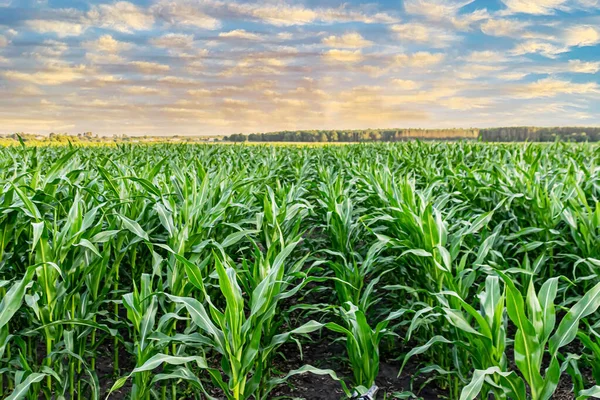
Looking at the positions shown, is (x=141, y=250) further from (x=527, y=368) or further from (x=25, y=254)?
(x=527, y=368)

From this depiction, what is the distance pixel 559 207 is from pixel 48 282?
12.5ft

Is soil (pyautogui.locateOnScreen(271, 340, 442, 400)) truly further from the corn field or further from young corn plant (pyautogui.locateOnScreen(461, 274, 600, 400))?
young corn plant (pyautogui.locateOnScreen(461, 274, 600, 400))

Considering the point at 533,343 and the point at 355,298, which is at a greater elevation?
the point at 533,343

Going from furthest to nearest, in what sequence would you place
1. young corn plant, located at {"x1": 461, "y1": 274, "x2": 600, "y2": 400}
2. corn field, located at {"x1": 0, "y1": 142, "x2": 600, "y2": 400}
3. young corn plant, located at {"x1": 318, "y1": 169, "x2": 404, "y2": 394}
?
young corn plant, located at {"x1": 318, "y1": 169, "x2": 404, "y2": 394} < corn field, located at {"x1": 0, "y1": 142, "x2": 600, "y2": 400} < young corn plant, located at {"x1": 461, "y1": 274, "x2": 600, "y2": 400}

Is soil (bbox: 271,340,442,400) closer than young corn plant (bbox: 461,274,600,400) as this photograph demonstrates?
No

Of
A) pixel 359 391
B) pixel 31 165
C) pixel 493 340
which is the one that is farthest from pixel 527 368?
pixel 31 165

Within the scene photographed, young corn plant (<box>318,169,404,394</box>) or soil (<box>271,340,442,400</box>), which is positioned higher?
young corn plant (<box>318,169,404,394</box>)

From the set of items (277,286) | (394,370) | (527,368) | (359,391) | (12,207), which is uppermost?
(12,207)

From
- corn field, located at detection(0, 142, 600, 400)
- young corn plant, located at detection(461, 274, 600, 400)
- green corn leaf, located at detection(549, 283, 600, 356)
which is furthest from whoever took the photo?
corn field, located at detection(0, 142, 600, 400)

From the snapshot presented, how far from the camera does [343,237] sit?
12.3 ft

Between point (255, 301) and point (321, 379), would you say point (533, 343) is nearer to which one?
point (255, 301)

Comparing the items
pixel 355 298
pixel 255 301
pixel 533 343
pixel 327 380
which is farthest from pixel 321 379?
pixel 533 343

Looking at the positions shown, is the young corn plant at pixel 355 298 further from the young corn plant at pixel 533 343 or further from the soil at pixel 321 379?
the young corn plant at pixel 533 343

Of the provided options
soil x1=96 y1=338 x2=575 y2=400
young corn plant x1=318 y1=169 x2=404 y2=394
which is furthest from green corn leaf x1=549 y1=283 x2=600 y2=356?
soil x1=96 y1=338 x2=575 y2=400
